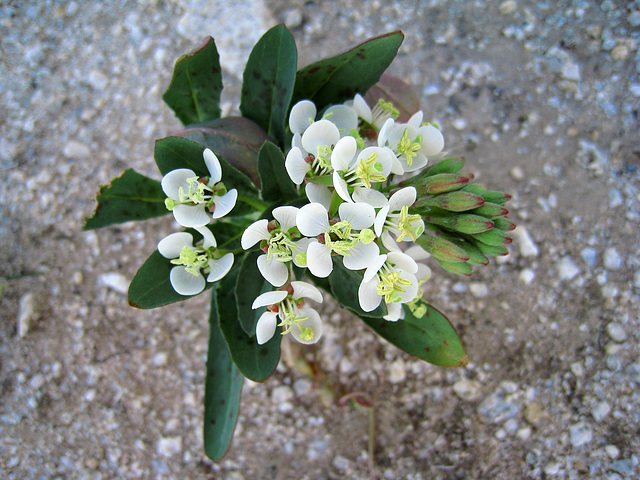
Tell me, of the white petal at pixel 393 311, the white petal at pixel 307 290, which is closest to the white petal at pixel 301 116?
the white petal at pixel 307 290

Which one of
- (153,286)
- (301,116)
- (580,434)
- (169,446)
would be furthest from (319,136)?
(580,434)

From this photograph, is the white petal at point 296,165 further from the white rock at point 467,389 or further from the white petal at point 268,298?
the white rock at point 467,389

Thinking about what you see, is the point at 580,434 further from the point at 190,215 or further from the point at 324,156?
the point at 190,215

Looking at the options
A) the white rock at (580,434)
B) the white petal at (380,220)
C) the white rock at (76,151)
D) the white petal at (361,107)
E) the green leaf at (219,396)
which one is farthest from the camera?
the white rock at (76,151)

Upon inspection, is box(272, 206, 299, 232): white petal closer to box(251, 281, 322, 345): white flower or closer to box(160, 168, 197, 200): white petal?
box(251, 281, 322, 345): white flower

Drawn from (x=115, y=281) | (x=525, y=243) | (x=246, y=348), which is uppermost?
(x=246, y=348)

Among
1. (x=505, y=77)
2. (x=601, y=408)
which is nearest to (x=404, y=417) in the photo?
(x=601, y=408)

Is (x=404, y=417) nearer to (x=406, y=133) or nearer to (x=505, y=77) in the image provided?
(x=406, y=133)
